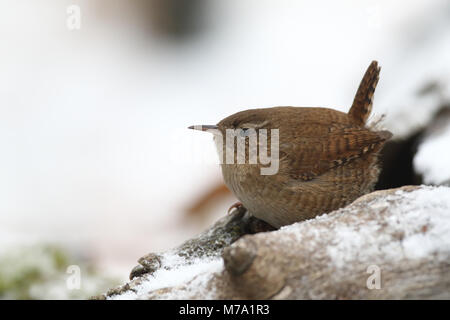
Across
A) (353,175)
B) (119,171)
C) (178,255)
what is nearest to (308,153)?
(353,175)

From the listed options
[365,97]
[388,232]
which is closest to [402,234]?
[388,232]

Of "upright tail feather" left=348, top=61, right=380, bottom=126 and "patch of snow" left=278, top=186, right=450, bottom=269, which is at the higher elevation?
"upright tail feather" left=348, top=61, right=380, bottom=126

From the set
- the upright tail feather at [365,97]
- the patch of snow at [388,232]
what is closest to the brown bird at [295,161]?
the upright tail feather at [365,97]

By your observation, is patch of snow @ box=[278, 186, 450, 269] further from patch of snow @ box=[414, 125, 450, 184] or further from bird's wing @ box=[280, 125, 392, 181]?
patch of snow @ box=[414, 125, 450, 184]

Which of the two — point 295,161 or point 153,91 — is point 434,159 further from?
point 153,91

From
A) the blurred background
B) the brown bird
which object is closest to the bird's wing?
the brown bird
